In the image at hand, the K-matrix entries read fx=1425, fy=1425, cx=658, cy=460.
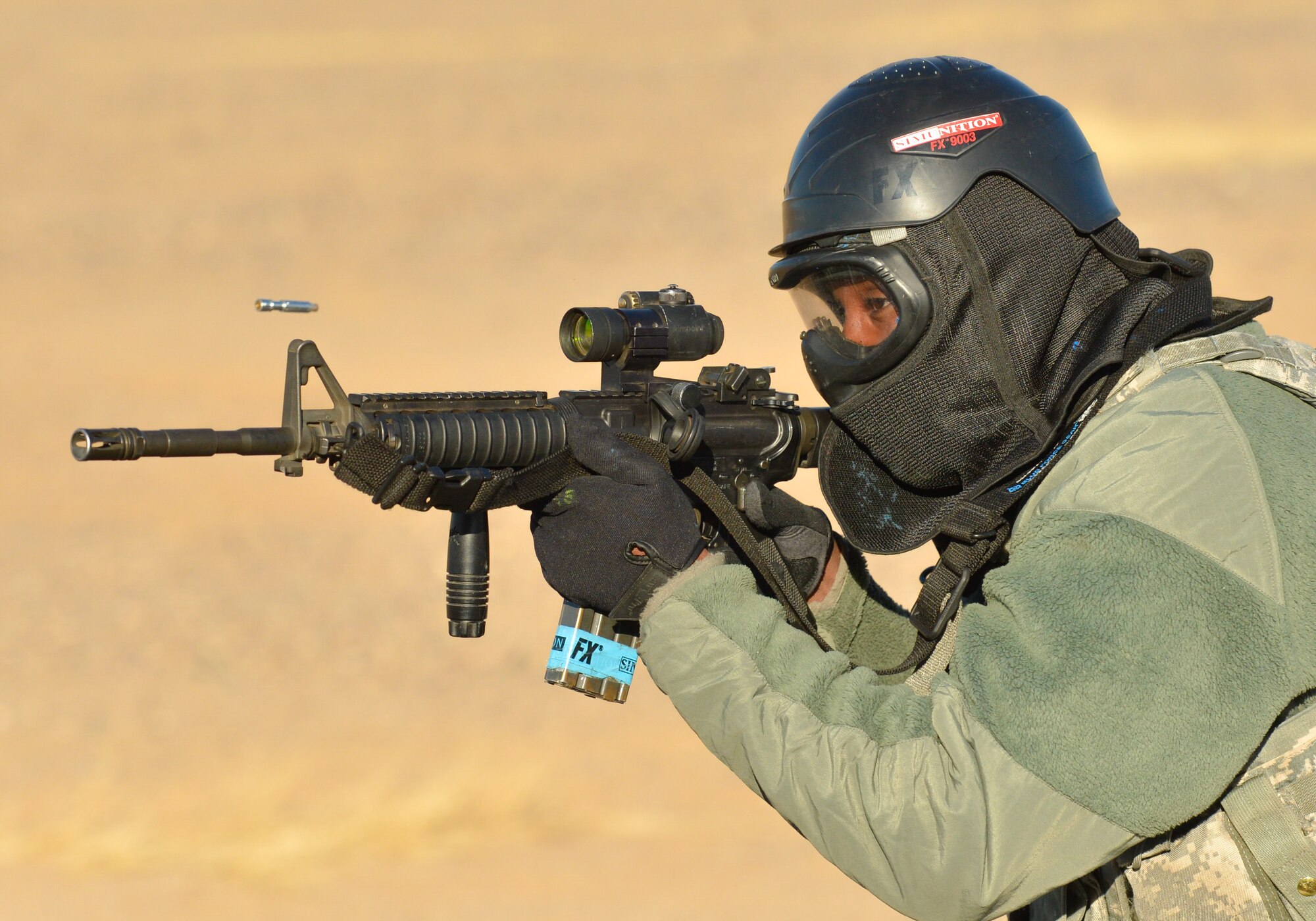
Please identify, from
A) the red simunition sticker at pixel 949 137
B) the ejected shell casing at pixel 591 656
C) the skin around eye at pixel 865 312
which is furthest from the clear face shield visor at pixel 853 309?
the ejected shell casing at pixel 591 656

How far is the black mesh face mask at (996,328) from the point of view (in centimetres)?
285

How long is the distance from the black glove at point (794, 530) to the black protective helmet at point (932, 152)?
41.1 inches

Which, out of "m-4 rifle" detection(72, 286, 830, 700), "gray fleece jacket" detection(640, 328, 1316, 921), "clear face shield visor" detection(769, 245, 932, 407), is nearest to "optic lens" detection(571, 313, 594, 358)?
"m-4 rifle" detection(72, 286, 830, 700)

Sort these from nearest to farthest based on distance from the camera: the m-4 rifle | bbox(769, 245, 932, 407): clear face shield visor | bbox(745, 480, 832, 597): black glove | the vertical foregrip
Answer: bbox(769, 245, 932, 407): clear face shield visor
the m-4 rifle
the vertical foregrip
bbox(745, 480, 832, 597): black glove

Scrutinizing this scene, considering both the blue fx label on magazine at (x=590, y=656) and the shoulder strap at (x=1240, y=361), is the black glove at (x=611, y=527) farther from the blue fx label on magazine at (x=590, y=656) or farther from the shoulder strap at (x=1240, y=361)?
the shoulder strap at (x=1240, y=361)

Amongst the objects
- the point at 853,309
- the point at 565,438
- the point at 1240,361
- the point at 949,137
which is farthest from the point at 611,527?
the point at 1240,361

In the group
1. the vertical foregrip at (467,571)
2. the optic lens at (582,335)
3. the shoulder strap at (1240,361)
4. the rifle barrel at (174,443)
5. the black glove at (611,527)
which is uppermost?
the optic lens at (582,335)

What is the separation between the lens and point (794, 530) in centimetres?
406

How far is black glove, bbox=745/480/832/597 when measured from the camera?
397 centimetres

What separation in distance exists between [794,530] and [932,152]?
1403 millimetres

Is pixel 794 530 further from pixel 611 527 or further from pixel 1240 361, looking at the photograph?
pixel 1240 361

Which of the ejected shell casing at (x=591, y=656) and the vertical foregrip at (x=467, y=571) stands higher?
the vertical foregrip at (x=467, y=571)

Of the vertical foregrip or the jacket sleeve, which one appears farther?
the vertical foregrip

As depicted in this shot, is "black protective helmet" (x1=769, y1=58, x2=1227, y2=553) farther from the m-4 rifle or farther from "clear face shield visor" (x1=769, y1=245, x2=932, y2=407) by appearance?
the m-4 rifle
